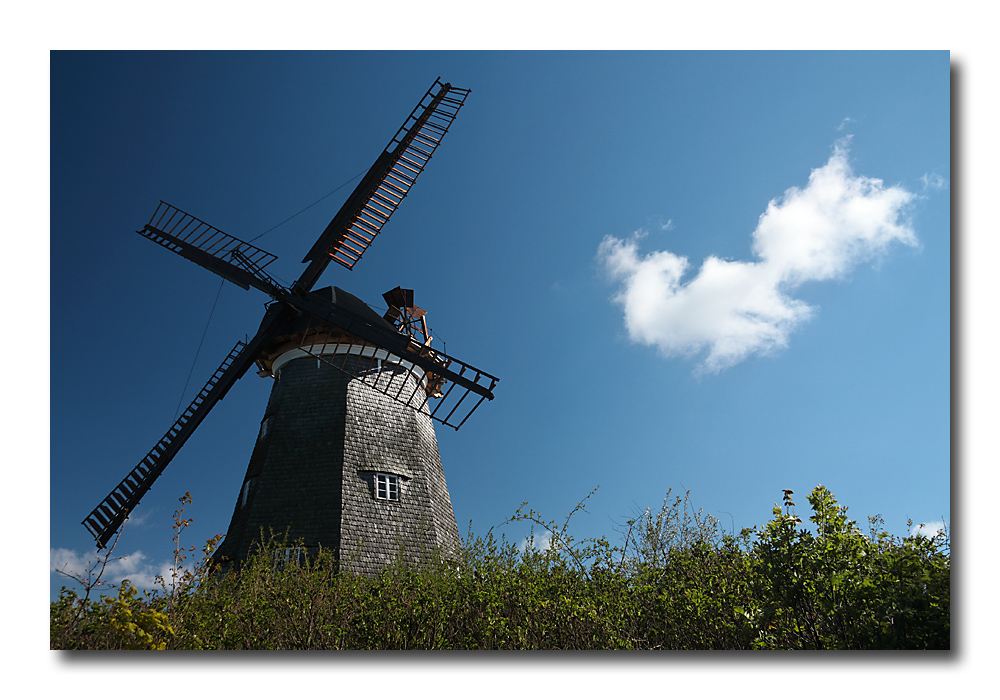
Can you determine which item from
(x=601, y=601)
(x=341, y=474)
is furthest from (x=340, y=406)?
(x=601, y=601)

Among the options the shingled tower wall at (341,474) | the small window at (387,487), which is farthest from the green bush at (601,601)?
the small window at (387,487)

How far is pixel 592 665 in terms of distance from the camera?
12.0 feet

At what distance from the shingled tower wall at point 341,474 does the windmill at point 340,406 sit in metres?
0.02

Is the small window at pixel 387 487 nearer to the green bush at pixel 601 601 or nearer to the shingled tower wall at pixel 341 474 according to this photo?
the shingled tower wall at pixel 341 474

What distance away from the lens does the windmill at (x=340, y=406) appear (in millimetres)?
7441

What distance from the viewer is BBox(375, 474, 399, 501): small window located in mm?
7910

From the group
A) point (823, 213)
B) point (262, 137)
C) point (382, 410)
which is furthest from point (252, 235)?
point (823, 213)

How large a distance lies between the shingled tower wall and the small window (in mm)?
49

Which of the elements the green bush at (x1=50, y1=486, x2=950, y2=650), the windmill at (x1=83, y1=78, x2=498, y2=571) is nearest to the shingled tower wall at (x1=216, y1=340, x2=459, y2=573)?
the windmill at (x1=83, y1=78, x2=498, y2=571)

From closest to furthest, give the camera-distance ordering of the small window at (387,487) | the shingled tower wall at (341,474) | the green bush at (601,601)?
the green bush at (601,601), the shingled tower wall at (341,474), the small window at (387,487)

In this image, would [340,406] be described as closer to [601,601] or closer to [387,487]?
[387,487]

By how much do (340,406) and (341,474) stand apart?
3.61 ft

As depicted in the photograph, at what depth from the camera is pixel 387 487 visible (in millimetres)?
8008
